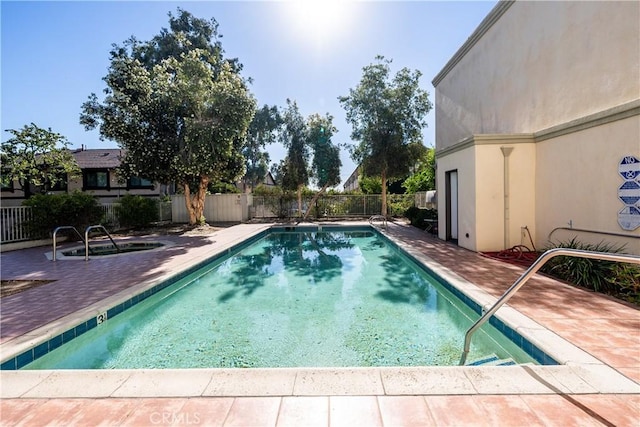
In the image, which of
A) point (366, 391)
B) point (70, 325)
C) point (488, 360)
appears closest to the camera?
point (366, 391)

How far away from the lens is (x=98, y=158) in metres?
24.0

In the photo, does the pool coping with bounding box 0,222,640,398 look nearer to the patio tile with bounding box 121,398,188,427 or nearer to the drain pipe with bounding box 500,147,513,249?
the patio tile with bounding box 121,398,188,427

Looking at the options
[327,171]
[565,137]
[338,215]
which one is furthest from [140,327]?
[338,215]

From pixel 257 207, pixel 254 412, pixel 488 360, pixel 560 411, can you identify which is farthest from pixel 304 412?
pixel 257 207

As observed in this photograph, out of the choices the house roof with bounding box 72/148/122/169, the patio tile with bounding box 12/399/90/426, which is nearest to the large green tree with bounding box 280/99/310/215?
the house roof with bounding box 72/148/122/169

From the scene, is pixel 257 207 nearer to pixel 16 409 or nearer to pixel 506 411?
pixel 16 409

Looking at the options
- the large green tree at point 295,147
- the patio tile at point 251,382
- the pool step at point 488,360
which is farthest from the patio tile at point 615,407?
the large green tree at point 295,147

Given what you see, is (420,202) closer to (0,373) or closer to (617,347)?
(617,347)

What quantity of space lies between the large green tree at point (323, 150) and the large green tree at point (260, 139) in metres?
6.86

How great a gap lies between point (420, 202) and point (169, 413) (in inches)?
694

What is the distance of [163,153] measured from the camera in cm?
1235

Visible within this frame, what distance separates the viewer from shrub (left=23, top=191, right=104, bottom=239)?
9977 mm

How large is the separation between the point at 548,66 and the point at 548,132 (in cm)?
170

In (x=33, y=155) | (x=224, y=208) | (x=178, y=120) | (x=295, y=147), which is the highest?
(x=178, y=120)
